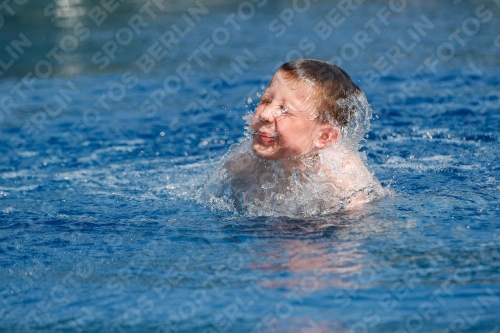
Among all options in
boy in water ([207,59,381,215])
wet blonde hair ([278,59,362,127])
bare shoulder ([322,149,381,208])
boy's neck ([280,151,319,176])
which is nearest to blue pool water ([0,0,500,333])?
bare shoulder ([322,149,381,208])

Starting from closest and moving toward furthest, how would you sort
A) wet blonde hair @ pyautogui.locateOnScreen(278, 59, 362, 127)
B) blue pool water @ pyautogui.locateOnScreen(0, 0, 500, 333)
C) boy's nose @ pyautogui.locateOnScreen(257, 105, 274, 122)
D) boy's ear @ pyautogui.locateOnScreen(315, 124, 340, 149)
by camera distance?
blue pool water @ pyautogui.locateOnScreen(0, 0, 500, 333) < boy's nose @ pyautogui.locateOnScreen(257, 105, 274, 122) < wet blonde hair @ pyautogui.locateOnScreen(278, 59, 362, 127) < boy's ear @ pyautogui.locateOnScreen(315, 124, 340, 149)

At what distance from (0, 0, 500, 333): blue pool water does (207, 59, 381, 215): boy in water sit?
0.77 feet

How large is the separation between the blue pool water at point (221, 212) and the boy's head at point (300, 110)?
0.51 meters

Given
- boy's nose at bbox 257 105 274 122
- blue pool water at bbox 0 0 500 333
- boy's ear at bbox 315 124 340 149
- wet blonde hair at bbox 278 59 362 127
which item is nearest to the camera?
blue pool water at bbox 0 0 500 333

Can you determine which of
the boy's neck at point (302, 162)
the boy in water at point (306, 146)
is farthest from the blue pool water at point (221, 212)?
the boy's neck at point (302, 162)

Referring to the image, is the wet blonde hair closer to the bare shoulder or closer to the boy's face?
the boy's face

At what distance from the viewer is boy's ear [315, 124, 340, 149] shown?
4.86 metres

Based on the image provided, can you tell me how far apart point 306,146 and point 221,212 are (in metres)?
0.74

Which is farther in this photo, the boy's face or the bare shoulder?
the bare shoulder

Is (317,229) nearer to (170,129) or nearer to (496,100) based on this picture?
(170,129)

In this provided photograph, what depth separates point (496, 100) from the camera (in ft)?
27.2

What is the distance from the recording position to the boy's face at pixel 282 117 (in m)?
4.64

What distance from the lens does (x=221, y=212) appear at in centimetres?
502

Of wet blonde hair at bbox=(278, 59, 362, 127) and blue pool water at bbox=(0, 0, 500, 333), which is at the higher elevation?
wet blonde hair at bbox=(278, 59, 362, 127)
